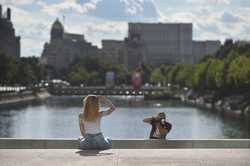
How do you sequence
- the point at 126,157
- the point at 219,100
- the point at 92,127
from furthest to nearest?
1. the point at 219,100
2. the point at 92,127
3. the point at 126,157

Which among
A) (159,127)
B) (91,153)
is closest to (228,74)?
(159,127)

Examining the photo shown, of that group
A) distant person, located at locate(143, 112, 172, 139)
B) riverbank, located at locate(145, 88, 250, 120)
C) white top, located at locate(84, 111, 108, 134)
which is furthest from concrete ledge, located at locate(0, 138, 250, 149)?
riverbank, located at locate(145, 88, 250, 120)

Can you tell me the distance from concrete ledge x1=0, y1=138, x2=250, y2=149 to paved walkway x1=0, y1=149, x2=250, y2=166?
0.56 m

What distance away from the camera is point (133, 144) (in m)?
18.9

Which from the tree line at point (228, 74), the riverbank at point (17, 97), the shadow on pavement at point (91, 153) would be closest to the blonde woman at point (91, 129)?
the shadow on pavement at point (91, 153)

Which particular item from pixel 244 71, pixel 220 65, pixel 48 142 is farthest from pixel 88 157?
pixel 220 65

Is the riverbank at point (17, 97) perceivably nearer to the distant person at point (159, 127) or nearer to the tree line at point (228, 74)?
the tree line at point (228, 74)

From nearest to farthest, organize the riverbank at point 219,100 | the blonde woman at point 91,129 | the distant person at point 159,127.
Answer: the blonde woman at point 91,129 → the distant person at point 159,127 → the riverbank at point 219,100

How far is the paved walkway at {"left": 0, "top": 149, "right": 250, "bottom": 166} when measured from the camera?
1579cm

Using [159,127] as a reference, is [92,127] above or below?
above

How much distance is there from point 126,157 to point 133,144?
2200 millimetres

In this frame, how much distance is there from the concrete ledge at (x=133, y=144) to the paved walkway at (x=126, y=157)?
1.84ft

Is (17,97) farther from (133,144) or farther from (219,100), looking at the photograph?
(133,144)

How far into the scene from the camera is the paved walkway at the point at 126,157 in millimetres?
15788
